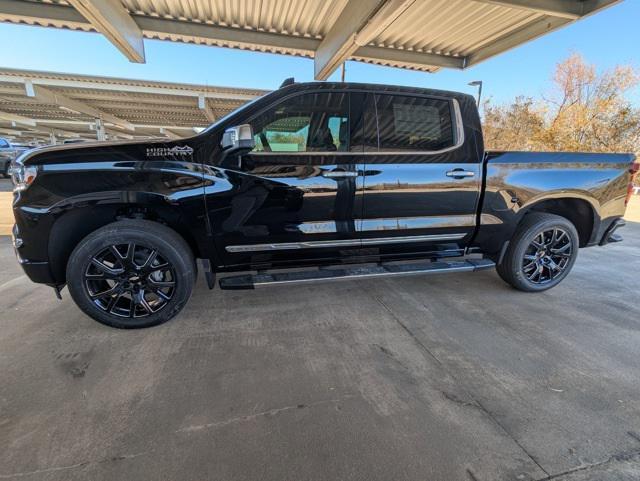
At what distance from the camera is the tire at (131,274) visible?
102 inches

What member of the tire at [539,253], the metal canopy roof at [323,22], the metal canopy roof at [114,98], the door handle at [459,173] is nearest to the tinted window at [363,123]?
the door handle at [459,173]

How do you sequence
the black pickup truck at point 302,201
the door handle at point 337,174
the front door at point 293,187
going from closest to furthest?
the black pickup truck at point 302,201 → the front door at point 293,187 → the door handle at point 337,174

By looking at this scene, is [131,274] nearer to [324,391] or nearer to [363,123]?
[324,391]

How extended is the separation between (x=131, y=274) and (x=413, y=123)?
288 centimetres

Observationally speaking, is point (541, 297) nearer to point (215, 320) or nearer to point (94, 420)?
point (215, 320)

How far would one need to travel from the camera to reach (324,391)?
2.12 m

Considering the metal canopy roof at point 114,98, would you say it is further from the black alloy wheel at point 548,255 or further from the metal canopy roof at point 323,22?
the black alloy wheel at point 548,255

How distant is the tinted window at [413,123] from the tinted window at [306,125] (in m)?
0.37

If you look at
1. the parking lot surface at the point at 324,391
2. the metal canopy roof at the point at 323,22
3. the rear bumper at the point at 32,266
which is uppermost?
the metal canopy roof at the point at 323,22

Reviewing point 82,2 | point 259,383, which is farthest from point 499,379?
Result: point 82,2

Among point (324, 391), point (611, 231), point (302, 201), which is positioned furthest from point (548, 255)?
point (324, 391)

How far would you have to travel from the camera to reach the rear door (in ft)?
10.1

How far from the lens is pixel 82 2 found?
471cm

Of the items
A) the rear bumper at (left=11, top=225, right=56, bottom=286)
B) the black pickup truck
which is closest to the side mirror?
the black pickup truck
